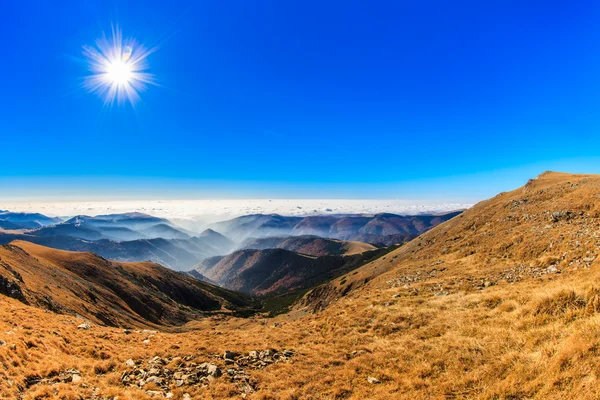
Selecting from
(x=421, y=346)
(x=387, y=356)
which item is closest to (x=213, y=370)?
(x=387, y=356)

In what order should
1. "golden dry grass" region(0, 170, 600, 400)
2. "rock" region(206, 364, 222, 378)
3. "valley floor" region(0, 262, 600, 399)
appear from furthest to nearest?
"rock" region(206, 364, 222, 378) → "golden dry grass" region(0, 170, 600, 400) → "valley floor" region(0, 262, 600, 399)

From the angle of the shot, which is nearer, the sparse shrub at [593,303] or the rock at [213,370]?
the sparse shrub at [593,303]

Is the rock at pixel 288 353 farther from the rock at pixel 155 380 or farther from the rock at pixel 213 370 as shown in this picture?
the rock at pixel 155 380

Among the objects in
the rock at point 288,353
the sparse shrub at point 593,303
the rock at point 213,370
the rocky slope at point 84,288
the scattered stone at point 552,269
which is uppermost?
the sparse shrub at point 593,303

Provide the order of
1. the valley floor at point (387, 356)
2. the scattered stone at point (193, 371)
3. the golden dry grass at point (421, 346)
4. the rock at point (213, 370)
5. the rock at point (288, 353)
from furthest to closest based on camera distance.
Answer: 1. the rock at point (288, 353)
2. the rock at point (213, 370)
3. the scattered stone at point (193, 371)
4. the golden dry grass at point (421, 346)
5. the valley floor at point (387, 356)

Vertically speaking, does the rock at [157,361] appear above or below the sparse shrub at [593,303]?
below

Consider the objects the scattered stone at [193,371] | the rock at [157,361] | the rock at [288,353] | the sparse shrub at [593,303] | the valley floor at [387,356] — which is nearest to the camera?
the valley floor at [387,356]

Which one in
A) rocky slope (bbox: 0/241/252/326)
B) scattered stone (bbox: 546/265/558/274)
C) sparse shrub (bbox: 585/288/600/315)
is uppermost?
sparse shrub (bbox: 585/288/600/315)

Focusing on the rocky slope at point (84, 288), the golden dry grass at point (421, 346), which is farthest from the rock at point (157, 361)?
the rocky slope at point (84, 288)

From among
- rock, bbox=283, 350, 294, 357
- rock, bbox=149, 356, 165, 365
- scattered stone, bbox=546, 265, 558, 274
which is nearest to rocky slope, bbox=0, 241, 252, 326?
rock, bbox=149, 356, 165, 365

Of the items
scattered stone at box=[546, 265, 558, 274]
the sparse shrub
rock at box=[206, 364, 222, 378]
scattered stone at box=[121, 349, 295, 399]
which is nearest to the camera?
the sparse shrub

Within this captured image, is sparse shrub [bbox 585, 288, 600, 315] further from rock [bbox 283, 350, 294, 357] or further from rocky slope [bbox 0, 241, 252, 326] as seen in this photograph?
rocky slope [bbox 0, 241, 252, 326]
